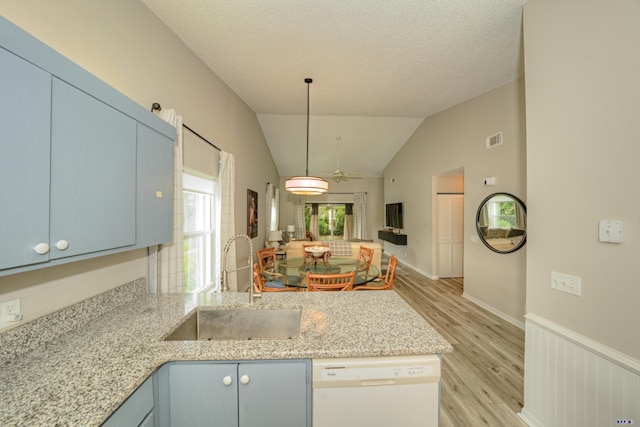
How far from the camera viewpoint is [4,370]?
90 cm

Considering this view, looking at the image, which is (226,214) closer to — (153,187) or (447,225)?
(153,187)

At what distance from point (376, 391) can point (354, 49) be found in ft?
9.58

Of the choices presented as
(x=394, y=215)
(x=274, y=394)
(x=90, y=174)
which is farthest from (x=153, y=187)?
(x=394, y=215)

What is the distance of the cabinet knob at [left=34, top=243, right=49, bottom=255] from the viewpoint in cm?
82

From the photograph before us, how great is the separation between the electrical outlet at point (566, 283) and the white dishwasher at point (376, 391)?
3.62 ft

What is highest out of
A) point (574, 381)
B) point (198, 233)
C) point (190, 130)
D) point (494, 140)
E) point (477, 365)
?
point (494, 140)

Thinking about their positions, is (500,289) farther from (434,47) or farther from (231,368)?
(231,368)

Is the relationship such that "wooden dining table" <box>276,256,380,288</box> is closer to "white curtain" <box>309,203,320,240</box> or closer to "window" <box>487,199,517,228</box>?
"window" <box>487,199,517,228</box>

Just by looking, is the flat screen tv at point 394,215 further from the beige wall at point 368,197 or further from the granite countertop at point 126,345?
the granite countertop at point 126,345

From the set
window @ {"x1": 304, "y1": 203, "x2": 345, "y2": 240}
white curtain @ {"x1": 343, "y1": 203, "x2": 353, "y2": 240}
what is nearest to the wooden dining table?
white curtain @ {"x1": 343, "y1": 203, "x2": 353, "y2": 240}

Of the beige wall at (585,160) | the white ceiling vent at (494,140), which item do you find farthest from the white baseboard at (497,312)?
the white ceiling vent at (494,140)

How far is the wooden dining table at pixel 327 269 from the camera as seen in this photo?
9.45 ft

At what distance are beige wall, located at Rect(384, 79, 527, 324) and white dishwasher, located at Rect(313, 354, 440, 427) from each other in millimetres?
2865

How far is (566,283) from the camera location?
4.97 feet
